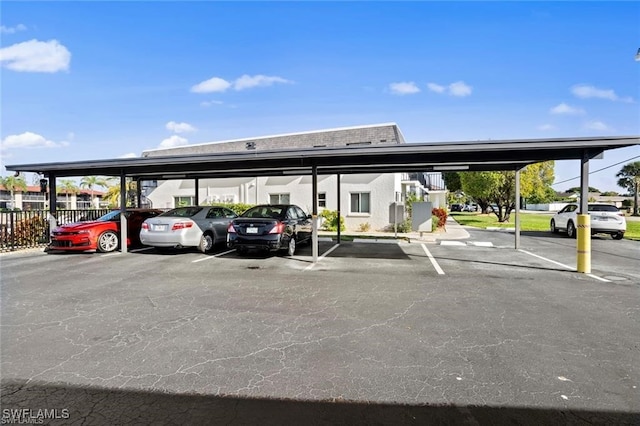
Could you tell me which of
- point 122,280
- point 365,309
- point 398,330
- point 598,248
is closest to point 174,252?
point 122,280

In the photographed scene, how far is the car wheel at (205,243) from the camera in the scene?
36.7 ft

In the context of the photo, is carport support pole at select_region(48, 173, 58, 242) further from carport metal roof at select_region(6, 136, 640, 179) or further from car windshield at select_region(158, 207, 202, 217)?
car windshield at select_region(158, 207, 202, 217)

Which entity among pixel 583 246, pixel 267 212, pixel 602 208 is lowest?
pixel 583 246

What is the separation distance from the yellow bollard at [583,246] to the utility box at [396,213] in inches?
382

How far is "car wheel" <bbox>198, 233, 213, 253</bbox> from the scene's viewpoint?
36.7ft

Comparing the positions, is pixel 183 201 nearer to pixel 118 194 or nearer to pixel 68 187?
pixel 118 194

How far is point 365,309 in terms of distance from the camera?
217 inches

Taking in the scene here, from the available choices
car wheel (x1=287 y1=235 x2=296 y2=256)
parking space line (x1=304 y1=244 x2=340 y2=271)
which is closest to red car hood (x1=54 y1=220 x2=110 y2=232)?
car wheel (x1=287 y1=235 x2=296 y2=256)

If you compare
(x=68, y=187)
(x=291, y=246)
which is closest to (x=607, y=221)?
(x=291, y=246)

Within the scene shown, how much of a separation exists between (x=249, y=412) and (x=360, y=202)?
59.2 feet

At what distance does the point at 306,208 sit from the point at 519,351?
17.8m

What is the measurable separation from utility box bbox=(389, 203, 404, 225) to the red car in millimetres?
12091

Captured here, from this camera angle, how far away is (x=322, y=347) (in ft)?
13.4

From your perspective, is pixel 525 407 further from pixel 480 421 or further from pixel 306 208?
pixel 306 208
